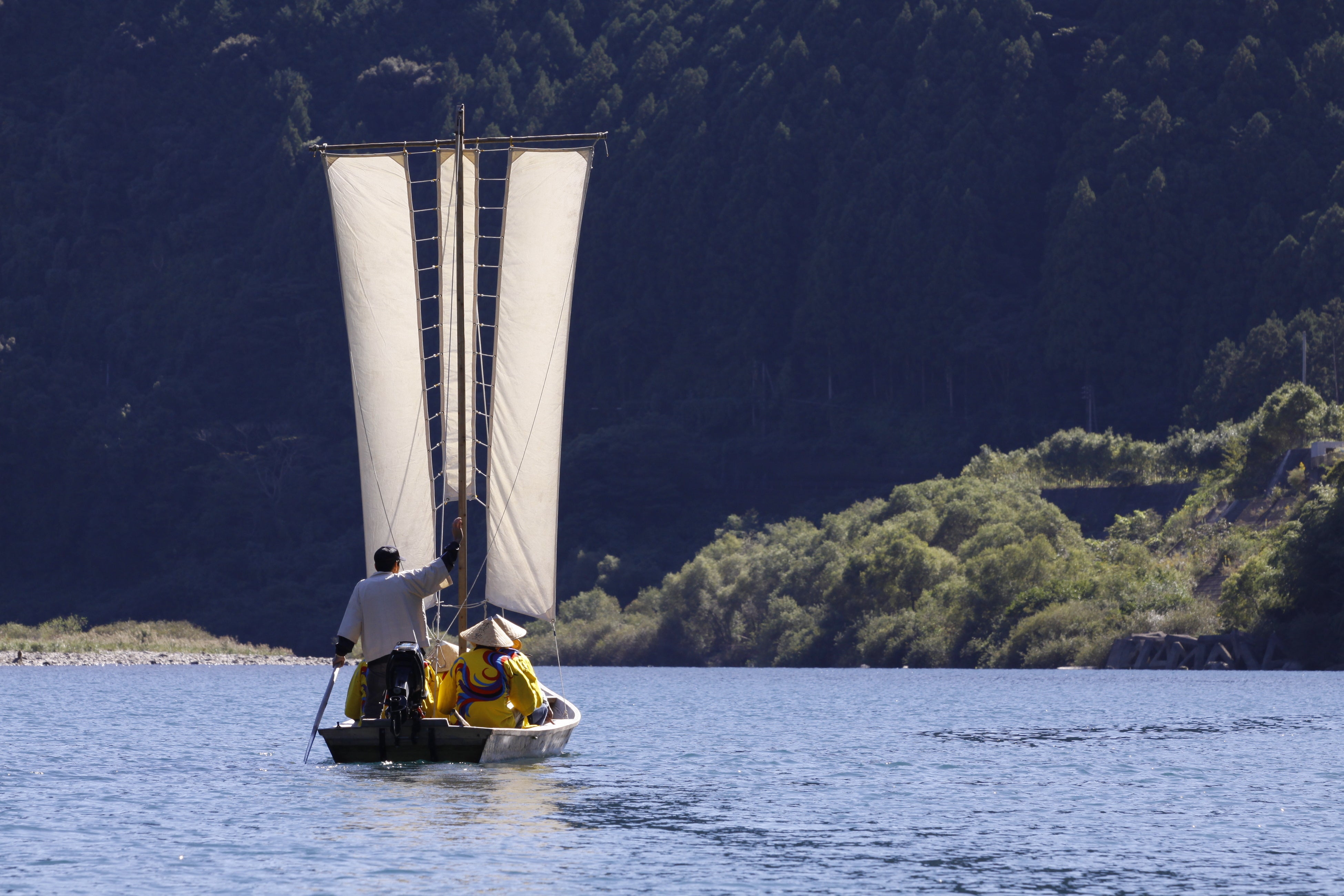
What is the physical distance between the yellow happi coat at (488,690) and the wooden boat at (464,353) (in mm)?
2010

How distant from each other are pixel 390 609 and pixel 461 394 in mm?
5485

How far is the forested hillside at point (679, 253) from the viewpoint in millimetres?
126000

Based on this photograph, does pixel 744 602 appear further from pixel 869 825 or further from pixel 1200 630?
pixel 869 825

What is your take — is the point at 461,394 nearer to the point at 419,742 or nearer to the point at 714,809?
the point at 419,742

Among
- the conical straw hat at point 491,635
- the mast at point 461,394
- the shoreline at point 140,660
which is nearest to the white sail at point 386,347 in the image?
the mast at point 461,394

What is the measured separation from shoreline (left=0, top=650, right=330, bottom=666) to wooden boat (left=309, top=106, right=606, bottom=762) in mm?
78047

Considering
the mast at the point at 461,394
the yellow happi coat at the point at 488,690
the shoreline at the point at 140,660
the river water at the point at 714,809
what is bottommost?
the river water at the point at 714,809

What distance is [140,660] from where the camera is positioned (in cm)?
10906

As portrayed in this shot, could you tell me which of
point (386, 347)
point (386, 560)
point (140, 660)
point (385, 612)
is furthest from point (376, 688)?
point (140, 660)

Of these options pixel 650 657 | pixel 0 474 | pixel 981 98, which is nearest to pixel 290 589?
pixel 0 474

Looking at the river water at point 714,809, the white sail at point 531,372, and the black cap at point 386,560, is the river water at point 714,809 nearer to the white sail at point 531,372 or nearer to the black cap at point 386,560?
the black cap at point 386,560

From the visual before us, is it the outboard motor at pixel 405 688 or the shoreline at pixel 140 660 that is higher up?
the outboard motor at pixel 405 688

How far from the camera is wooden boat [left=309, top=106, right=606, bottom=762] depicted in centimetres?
2834

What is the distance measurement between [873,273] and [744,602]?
4628 centimetres
